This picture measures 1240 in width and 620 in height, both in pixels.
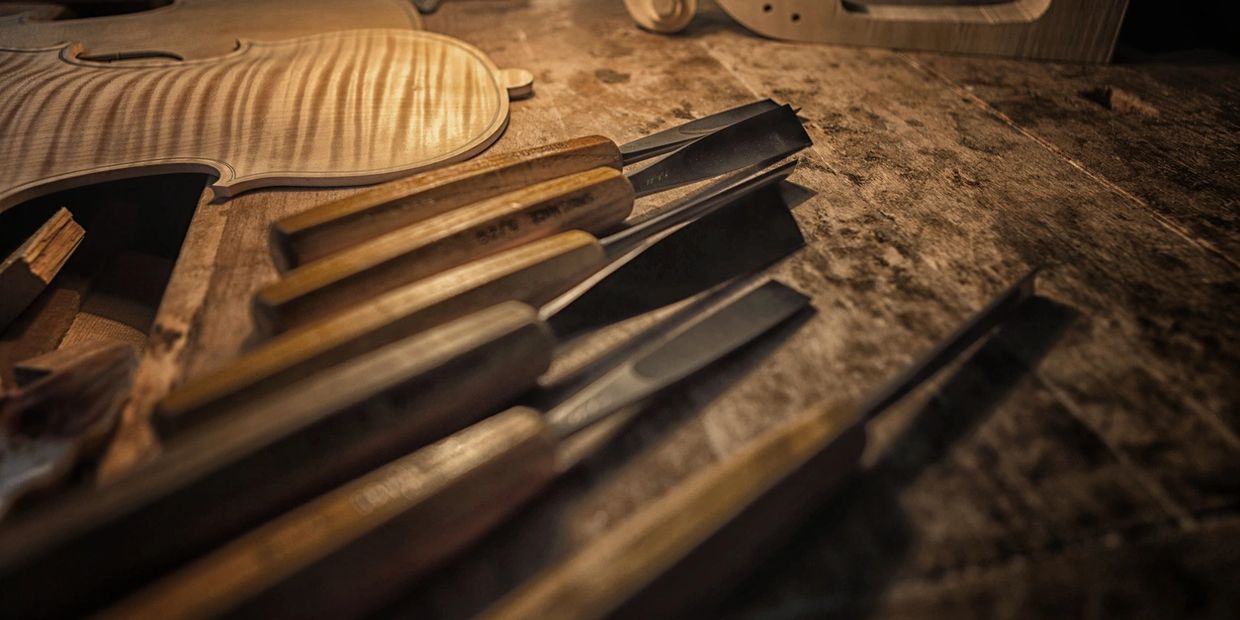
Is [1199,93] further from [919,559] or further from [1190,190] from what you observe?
[919,559]

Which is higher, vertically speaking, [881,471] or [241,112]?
[241,112]

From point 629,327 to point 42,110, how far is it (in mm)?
1010

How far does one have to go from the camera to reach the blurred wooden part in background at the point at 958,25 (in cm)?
144

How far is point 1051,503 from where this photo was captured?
0.57 m

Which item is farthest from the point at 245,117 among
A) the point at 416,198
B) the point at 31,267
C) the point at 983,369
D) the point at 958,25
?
the point at 958,25

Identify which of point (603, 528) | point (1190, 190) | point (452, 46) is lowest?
point (603, 528)

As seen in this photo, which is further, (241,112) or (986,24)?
(986,24)

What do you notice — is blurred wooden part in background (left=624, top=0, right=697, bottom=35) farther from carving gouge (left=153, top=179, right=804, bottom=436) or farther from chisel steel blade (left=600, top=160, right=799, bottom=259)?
carving gouge (left=153, top=179, right=804, bottom=436)

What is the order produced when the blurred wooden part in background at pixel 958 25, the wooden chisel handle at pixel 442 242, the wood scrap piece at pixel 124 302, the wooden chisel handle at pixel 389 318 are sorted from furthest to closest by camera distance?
1. the blurred wooden part in background at pixel 958 25
2. the wood scrap piece at pixel 124 302
3. the wooden chisel handle at pixel 442 242
4. the wooden chisel handle at pixel 389 318

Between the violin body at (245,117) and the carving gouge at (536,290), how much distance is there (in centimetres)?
42

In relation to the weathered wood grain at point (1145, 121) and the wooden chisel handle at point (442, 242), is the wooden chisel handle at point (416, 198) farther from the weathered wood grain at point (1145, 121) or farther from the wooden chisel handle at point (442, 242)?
the weathered wood grain at point (1145, 121)

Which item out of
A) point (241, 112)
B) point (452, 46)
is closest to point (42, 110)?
point (241, 112)

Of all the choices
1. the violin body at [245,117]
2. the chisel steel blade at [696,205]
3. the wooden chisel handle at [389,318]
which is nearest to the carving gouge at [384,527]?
the wooden chisel handle at [389,318]

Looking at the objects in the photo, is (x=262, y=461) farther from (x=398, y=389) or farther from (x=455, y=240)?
(x=455, y=240)
